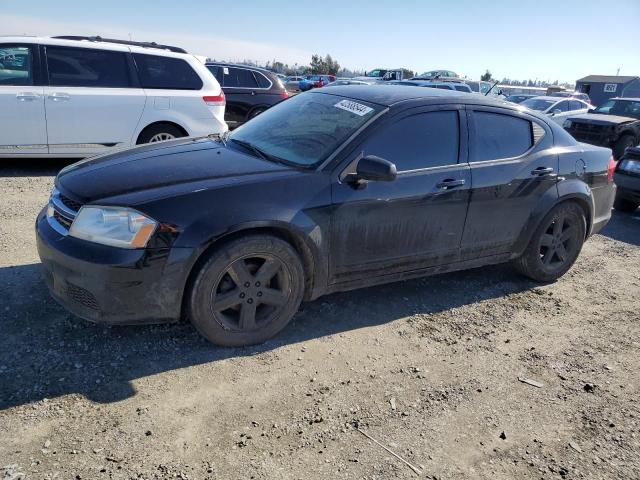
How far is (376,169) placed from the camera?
3.24m

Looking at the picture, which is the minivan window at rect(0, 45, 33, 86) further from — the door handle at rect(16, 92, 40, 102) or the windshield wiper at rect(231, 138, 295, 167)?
the windshield wiper at rect(231, 138, 295, 167)

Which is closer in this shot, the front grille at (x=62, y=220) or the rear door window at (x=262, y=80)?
the front grille at (x=62, y=220)

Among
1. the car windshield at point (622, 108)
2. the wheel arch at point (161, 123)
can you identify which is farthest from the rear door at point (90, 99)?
the car windshield at point (622, 108)

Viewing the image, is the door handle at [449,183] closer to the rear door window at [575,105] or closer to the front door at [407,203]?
the front door at [407,203]

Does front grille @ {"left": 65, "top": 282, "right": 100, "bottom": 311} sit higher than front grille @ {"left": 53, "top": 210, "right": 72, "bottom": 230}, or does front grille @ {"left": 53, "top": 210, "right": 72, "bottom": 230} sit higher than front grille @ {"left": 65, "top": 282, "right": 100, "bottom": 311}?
front grille @ {"left": 53, "top": 210, "right": 72, "bottom": 230}

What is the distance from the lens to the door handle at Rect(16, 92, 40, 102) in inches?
262

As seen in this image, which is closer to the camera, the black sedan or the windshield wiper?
the black sedan

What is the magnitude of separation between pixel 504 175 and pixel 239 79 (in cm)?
812

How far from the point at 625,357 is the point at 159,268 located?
3.24 metres

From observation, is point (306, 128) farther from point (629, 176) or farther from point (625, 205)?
point (625, 205)

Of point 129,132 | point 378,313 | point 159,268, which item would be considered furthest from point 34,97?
point 378,313

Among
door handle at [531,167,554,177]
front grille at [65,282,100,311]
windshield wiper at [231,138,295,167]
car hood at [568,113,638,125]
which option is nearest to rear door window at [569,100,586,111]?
car hood at [568,113,638,125]

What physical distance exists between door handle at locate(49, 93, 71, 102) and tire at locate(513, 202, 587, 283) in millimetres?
6053

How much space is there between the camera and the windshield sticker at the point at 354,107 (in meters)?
3.68
